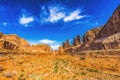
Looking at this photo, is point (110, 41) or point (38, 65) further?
point (110, 41)

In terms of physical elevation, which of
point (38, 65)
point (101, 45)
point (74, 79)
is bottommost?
point (74, 79)

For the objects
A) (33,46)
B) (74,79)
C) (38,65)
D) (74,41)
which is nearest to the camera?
(74,79)

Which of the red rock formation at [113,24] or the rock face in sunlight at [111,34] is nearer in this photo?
the rock face in sunlight at [111,34]

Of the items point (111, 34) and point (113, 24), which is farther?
point (113, 24)

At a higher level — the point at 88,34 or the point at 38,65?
the point at 88,34

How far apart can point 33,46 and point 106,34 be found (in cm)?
5331

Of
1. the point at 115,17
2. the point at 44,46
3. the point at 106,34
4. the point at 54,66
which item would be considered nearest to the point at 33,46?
the point at 44,46

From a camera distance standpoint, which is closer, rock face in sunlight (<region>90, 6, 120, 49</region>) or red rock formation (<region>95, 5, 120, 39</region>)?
rock face in sunlight (<region>90, 6, 120, 49</region>)

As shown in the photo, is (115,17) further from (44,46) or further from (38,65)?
(38,65)

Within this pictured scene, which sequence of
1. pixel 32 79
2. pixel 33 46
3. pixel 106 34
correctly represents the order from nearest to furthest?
1. pixel 32 79
2. pixel 106 34
3. pixel 33 46

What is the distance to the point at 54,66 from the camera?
97.2 feet

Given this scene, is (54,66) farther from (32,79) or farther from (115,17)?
(115,17)

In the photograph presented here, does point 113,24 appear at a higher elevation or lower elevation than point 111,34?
higher

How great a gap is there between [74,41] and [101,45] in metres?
85.6
